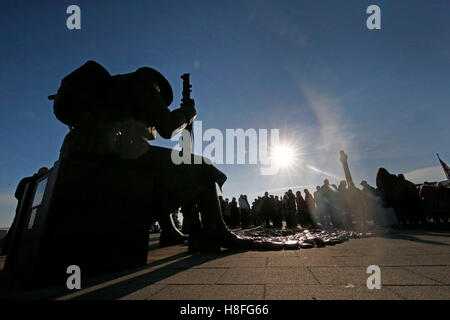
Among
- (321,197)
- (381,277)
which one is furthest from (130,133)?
(321,197)

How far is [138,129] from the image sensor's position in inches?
91.2

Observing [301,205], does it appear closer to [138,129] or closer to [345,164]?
[138,129]

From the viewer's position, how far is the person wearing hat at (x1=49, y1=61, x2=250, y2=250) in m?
2.01

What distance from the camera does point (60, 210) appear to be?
167 centimetres

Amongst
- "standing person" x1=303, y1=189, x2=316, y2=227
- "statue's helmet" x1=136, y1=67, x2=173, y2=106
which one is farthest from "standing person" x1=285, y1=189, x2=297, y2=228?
"statue's helmet" x1=136, y1=67, x2=173, y2=106

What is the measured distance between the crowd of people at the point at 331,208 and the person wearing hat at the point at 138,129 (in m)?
6.73

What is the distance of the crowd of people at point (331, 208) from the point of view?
7635 millimetres

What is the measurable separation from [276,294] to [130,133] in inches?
79.7

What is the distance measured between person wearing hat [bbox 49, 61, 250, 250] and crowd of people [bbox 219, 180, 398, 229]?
673 cm

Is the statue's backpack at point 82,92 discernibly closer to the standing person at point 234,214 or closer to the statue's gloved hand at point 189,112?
the statue's gloved hand at point 189,112

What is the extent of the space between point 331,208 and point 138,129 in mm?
8582

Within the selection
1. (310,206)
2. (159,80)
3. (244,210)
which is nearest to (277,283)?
(159,80)

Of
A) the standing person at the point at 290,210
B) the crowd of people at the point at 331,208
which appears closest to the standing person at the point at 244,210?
the crowd of people at the point at 331,208
